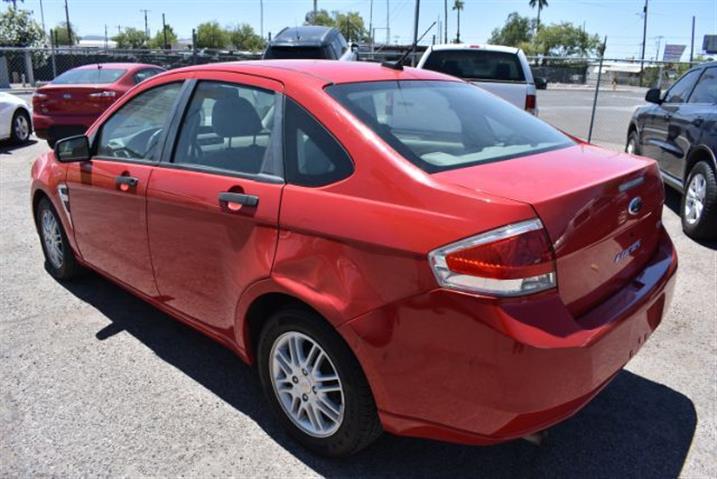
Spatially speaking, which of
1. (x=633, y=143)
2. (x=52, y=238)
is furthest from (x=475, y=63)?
(x=52, y=238)

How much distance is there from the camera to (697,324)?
162 inches

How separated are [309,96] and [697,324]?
3.12 meters

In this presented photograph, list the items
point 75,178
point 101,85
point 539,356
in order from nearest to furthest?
1. point 539,356
2. point 75,178
3. point 101,85

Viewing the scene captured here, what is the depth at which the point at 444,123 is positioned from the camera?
299cm

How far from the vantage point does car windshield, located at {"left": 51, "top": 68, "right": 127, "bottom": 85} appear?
35.9 ft

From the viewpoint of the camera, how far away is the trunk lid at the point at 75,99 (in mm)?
10492

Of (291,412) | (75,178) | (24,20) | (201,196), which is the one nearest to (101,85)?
(75,178)

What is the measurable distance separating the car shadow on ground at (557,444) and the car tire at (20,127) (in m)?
10.1

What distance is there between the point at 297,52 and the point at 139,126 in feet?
28.9

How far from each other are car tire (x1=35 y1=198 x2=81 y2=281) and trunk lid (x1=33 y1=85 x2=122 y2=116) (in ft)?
20.6

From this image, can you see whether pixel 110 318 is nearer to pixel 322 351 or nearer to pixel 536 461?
pixel 322 351

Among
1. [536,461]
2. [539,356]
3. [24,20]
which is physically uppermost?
[24,20]

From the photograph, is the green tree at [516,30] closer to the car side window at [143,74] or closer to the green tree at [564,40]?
the green tree at [564,40]

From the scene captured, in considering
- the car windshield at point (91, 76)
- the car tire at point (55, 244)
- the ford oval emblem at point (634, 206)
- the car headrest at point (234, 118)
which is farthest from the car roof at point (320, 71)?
the car windshield at point (91, 76)
